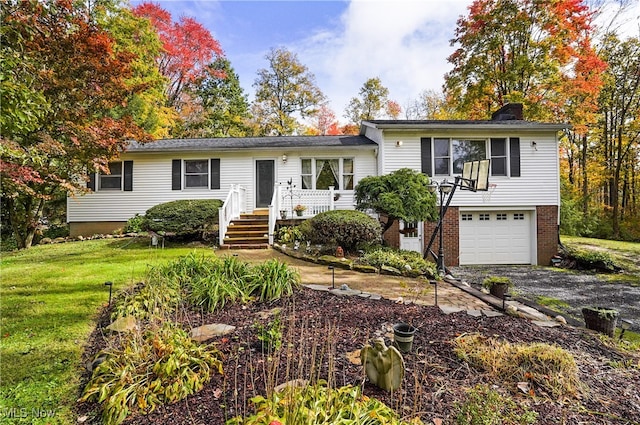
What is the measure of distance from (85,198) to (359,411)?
13.5 metres

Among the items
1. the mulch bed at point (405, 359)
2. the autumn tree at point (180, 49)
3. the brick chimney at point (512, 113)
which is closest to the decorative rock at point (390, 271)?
the mulch bed at point (405, 359)

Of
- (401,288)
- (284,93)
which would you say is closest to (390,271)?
(401,288)

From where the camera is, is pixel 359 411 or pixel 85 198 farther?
pixel 85 198

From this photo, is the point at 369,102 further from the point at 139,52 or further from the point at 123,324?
the point at 123,324

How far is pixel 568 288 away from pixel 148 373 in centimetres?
890

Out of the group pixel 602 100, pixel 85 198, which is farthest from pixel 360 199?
pixel 602 100

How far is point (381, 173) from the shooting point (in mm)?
10820

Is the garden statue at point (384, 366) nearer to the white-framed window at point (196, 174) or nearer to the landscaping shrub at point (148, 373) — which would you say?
the landscaping shrub at point (148, 373)

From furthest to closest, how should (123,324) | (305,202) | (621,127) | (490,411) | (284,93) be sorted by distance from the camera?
(284,93) < (621,127) < (305,202) < (123,324) < (490,411)

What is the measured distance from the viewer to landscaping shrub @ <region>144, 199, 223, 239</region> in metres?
9.06

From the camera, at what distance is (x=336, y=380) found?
238 centimetres

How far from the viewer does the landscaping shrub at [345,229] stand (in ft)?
26.1

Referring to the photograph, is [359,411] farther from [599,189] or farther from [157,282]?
[599,189]

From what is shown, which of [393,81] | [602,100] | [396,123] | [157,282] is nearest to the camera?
[157,282]
